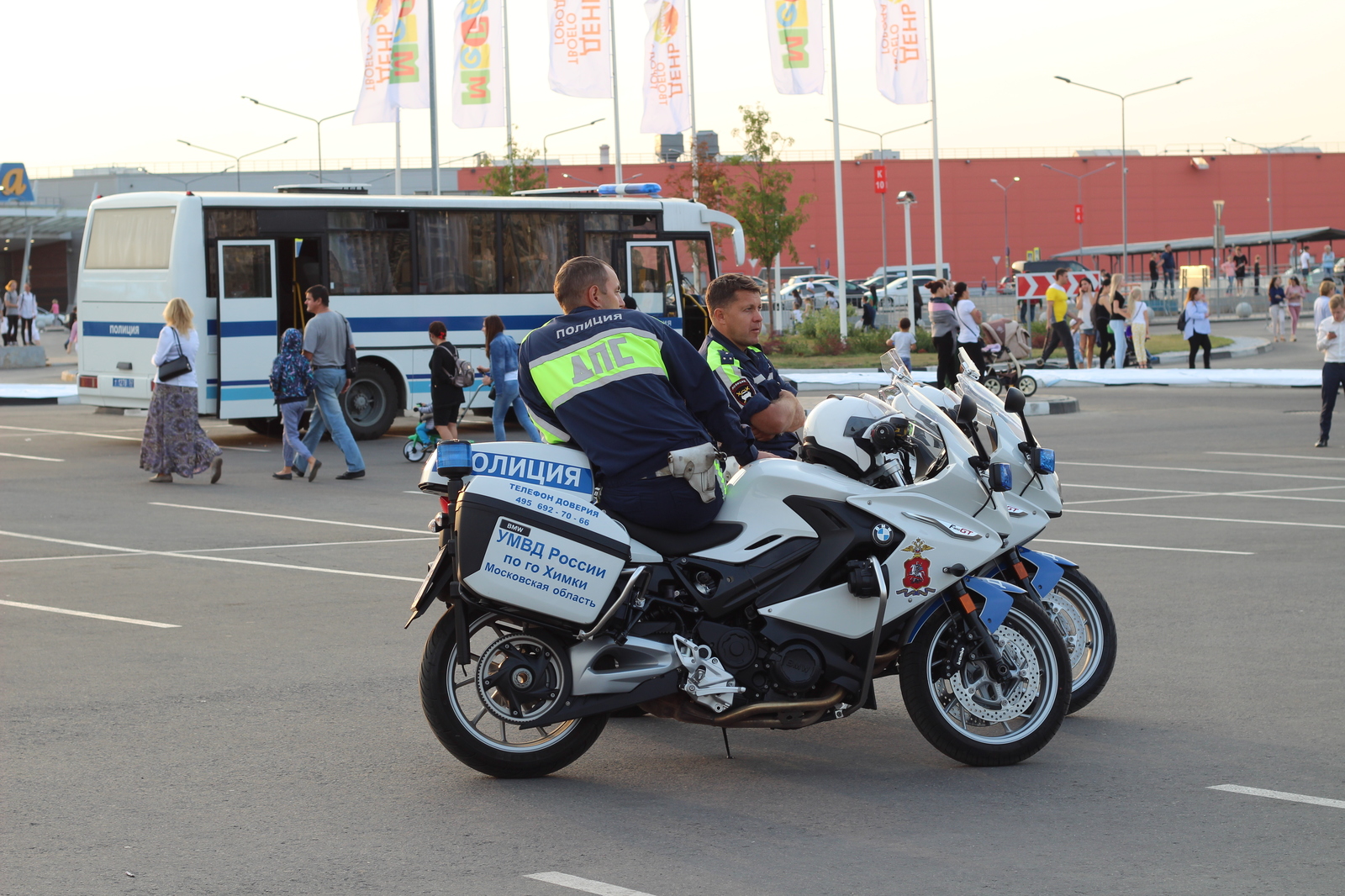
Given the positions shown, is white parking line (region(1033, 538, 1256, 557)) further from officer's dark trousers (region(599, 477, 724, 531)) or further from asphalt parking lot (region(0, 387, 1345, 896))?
officer's dark trousers (region(599, 477, 724, 531))

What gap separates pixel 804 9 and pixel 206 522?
93.1 feet

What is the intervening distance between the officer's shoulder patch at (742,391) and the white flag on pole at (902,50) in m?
33.8

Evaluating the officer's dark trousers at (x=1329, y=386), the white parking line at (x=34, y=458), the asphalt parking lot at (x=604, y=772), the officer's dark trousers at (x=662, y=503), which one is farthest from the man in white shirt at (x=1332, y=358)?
the white parking line at (x=34, y=458)

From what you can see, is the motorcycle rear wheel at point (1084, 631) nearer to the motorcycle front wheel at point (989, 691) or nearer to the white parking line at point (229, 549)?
the motorcycle front wheel at point (989, 691)

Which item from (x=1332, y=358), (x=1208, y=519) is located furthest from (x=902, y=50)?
(x=1208, y=519)

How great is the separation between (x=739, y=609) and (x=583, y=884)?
1.43 metres

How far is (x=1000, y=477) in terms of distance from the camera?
19.0ft

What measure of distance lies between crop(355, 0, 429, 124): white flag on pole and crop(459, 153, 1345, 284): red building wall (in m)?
56.1

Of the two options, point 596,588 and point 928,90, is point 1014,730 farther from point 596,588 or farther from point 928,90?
point 928,90

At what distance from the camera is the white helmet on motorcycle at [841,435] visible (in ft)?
18.9

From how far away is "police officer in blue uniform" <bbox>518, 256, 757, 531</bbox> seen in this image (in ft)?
18.1

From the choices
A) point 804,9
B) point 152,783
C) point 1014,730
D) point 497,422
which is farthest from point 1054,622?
point 804,9

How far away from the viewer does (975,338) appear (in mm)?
25500

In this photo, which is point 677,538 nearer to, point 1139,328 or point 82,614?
point 82,614
